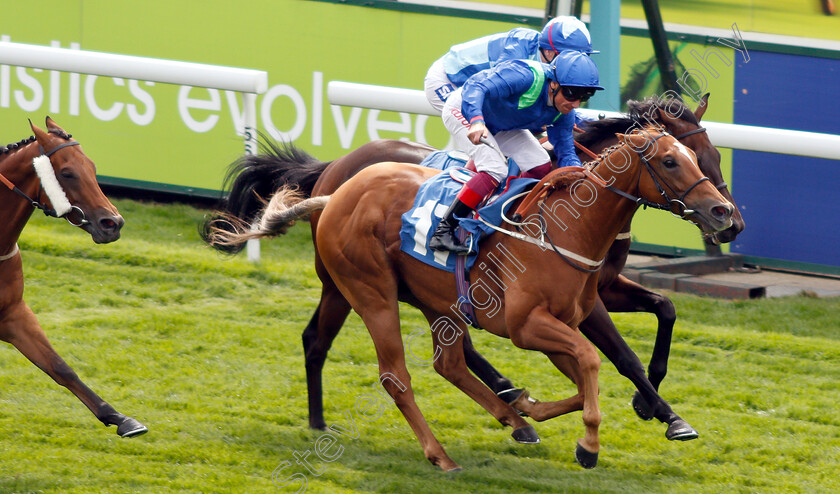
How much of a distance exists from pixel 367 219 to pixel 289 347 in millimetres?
1669

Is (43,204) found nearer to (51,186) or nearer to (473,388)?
(51,186)

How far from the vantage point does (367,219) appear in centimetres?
489

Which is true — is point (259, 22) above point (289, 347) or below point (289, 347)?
above

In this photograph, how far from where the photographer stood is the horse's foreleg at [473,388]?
4879 millimetres

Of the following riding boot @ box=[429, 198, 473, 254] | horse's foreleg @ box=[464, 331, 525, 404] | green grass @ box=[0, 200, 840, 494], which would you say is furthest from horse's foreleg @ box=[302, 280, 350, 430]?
riding boot @ box=[429, 198, 473, 254]

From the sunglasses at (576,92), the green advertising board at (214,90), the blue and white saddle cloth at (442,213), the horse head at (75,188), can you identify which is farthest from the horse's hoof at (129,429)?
A: the green advertising board at (214,90)

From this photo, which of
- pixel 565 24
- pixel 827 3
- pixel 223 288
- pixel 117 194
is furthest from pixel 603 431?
pixel 117 194

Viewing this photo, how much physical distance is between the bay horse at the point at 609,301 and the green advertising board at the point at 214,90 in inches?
101

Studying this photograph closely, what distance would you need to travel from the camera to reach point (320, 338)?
5.34 meters

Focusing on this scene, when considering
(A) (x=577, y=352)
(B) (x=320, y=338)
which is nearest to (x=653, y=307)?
(A) (x=577, y=352)

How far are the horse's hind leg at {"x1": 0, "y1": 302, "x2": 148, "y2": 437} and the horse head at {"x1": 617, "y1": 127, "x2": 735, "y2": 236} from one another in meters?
2.27

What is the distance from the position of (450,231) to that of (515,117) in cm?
55

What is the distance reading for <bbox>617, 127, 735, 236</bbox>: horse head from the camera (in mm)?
4168

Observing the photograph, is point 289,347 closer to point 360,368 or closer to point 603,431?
point 360,368
